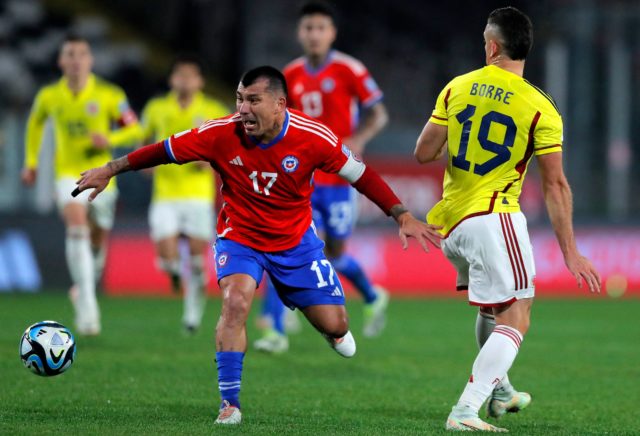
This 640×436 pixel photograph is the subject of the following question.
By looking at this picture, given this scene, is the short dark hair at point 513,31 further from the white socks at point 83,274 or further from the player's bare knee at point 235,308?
the white socks at point 83,274

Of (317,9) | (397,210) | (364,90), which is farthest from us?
(364,90)

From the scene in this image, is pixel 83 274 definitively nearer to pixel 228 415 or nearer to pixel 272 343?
pixel 272 343

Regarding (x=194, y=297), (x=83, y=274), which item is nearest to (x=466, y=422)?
(x=83, y=274)

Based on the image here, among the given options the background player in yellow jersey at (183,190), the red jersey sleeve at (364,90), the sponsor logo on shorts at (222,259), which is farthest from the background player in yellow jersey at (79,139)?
the sponsor logo on shorts at (222,259)

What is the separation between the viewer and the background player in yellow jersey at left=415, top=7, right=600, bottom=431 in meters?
5.88

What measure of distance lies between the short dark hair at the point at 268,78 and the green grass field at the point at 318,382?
6.02 feet

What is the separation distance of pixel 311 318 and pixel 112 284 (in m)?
10.4

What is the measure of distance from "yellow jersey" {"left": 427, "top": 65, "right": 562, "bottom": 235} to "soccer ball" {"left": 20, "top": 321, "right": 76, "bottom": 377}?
7.77ft

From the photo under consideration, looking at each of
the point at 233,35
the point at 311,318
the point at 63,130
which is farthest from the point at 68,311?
the point at 233,35

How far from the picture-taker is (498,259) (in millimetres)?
5977

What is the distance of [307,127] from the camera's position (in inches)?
256

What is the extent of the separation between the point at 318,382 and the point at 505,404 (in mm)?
1896

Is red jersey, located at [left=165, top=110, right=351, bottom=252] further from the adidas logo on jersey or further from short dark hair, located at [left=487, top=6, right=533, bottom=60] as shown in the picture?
short dark hair, located at [left=487, top=6, right=533, bottom=60]

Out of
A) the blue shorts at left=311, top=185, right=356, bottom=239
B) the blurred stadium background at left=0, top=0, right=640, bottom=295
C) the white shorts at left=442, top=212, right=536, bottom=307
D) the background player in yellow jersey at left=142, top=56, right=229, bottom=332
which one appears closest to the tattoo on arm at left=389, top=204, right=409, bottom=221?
the white shorts at left=442, top=212, right=536, bottom=307
